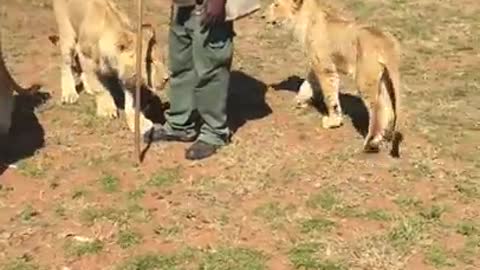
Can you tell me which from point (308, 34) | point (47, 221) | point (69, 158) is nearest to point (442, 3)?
point (308, 34)

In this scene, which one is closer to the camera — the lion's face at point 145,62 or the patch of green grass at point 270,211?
the patch of green grass at point 270,211

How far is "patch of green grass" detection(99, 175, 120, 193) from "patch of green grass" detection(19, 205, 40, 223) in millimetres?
602

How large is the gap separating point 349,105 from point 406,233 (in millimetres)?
2813

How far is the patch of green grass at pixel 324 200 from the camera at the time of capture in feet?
25.5

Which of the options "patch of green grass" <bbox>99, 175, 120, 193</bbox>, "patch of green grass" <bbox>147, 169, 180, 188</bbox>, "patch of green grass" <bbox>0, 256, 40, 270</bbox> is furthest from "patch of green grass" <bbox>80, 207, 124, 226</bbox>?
"patch of green grass" <bbox>0, 256, 40, 270</bbox>

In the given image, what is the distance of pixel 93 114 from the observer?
9.67 meters

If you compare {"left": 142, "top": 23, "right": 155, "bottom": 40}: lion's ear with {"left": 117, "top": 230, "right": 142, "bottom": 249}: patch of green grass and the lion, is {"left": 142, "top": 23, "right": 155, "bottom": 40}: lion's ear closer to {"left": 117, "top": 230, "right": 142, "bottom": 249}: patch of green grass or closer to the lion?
the lion

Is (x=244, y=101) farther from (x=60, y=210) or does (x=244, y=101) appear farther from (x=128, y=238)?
(x=128, y=238)

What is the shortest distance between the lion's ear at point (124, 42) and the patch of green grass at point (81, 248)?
2.22 meters

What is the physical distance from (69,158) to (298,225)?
221 centimetres

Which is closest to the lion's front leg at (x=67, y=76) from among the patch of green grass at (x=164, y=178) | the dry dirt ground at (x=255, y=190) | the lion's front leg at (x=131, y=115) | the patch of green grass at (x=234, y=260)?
the dry dirt ground at (x=255, y=190)

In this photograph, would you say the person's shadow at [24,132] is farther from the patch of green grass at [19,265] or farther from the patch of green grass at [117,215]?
the patch of green grass at [19,265]

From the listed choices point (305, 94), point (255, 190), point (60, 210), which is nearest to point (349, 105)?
point (305, 94)

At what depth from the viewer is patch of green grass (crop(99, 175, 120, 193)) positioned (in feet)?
26.4
